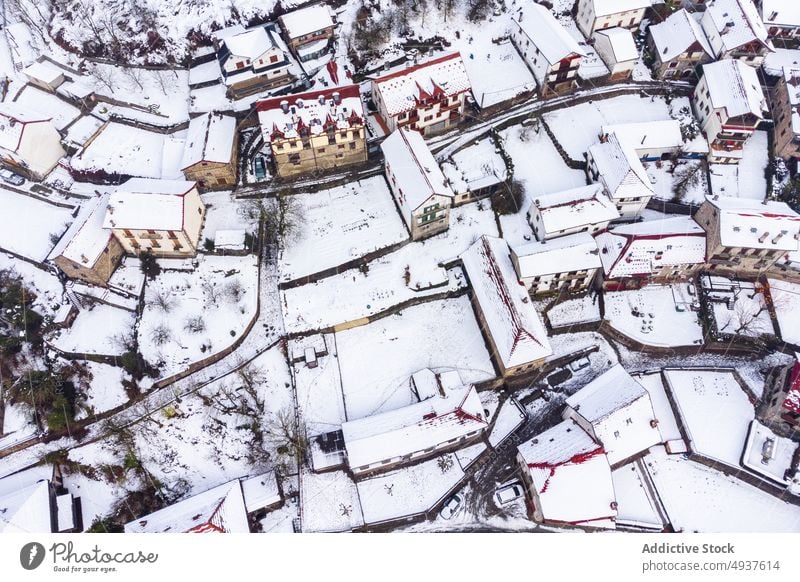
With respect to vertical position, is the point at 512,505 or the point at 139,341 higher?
the point at 139,341

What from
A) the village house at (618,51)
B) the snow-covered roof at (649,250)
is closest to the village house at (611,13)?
the village house at (618,51)

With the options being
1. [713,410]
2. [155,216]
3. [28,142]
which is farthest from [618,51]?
[28,142]

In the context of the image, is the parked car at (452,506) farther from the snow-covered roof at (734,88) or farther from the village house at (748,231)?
the snow-covered roof at (734,88)

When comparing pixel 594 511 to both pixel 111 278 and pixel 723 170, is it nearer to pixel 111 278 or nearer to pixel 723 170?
pixel 723 170

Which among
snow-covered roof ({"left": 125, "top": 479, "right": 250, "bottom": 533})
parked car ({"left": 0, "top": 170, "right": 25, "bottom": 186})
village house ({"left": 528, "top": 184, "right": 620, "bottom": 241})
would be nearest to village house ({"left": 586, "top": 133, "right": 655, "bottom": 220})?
village house ({"left": 528, "top": 184, "right": 620, "bottom": 241})

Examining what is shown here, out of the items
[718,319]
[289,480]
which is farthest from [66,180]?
[718,319]

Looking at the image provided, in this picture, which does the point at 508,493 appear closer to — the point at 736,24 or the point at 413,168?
the point at 413,168
